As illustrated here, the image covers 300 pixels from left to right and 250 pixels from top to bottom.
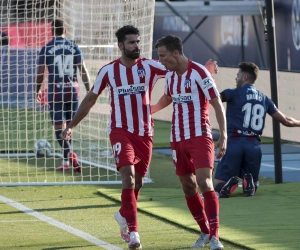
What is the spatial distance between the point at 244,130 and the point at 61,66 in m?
3.47

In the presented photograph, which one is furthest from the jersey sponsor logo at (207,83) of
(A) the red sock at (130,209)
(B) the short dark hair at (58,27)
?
(B) the short dark hair at (58,27)

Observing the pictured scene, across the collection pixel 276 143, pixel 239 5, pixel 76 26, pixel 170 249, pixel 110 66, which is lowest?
pixel 170 249

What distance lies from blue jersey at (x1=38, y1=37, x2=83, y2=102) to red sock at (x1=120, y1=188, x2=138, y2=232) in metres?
5.59

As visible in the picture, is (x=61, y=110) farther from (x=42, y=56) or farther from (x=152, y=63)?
(x=152, y=63)

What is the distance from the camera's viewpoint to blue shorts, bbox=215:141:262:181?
10688 millimetres

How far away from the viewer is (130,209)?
7551mm

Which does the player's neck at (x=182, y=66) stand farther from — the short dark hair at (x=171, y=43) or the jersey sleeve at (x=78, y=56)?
the jersey sleeve at (x=78, y=56)

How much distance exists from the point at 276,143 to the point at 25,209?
3810 mm

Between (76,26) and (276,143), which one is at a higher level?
(76,26)

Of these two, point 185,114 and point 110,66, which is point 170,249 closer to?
point 185,114

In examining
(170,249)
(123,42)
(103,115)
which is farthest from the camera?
(103,115)

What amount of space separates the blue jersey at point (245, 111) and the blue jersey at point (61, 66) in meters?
3.06

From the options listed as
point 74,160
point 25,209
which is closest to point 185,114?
point 25,209

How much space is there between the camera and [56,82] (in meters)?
13.1
